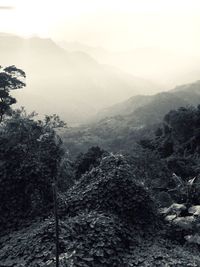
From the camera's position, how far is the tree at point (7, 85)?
37594 mm

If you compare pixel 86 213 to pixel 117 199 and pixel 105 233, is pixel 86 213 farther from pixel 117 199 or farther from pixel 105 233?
pixel 105 233

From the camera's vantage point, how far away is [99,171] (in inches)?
590

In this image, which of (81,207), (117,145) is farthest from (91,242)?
(117,145)

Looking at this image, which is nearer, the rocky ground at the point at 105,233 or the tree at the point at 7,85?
the rocky ground at the point at 105,233

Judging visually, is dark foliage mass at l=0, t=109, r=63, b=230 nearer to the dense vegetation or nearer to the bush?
the dense vegetation

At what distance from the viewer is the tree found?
37594 millimetres

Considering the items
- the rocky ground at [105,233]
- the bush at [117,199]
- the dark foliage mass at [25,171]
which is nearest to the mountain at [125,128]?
the dark foliage mass at [25,171]

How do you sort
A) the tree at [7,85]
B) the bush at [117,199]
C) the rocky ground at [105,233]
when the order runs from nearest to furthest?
the rocky ground at [105,233] < the bush at [117,199] < the tree at [7,85]

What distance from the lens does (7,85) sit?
39.1 m

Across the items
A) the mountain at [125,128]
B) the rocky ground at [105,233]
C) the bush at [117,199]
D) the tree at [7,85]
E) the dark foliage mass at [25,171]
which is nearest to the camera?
the rocky ground at [105,233]

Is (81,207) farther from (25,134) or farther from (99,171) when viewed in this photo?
(25,134)

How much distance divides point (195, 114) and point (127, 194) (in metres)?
38.2

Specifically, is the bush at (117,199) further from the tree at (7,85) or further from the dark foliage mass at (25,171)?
the tree at (7,85)

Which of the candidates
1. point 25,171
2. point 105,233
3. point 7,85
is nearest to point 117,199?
point 105,233
